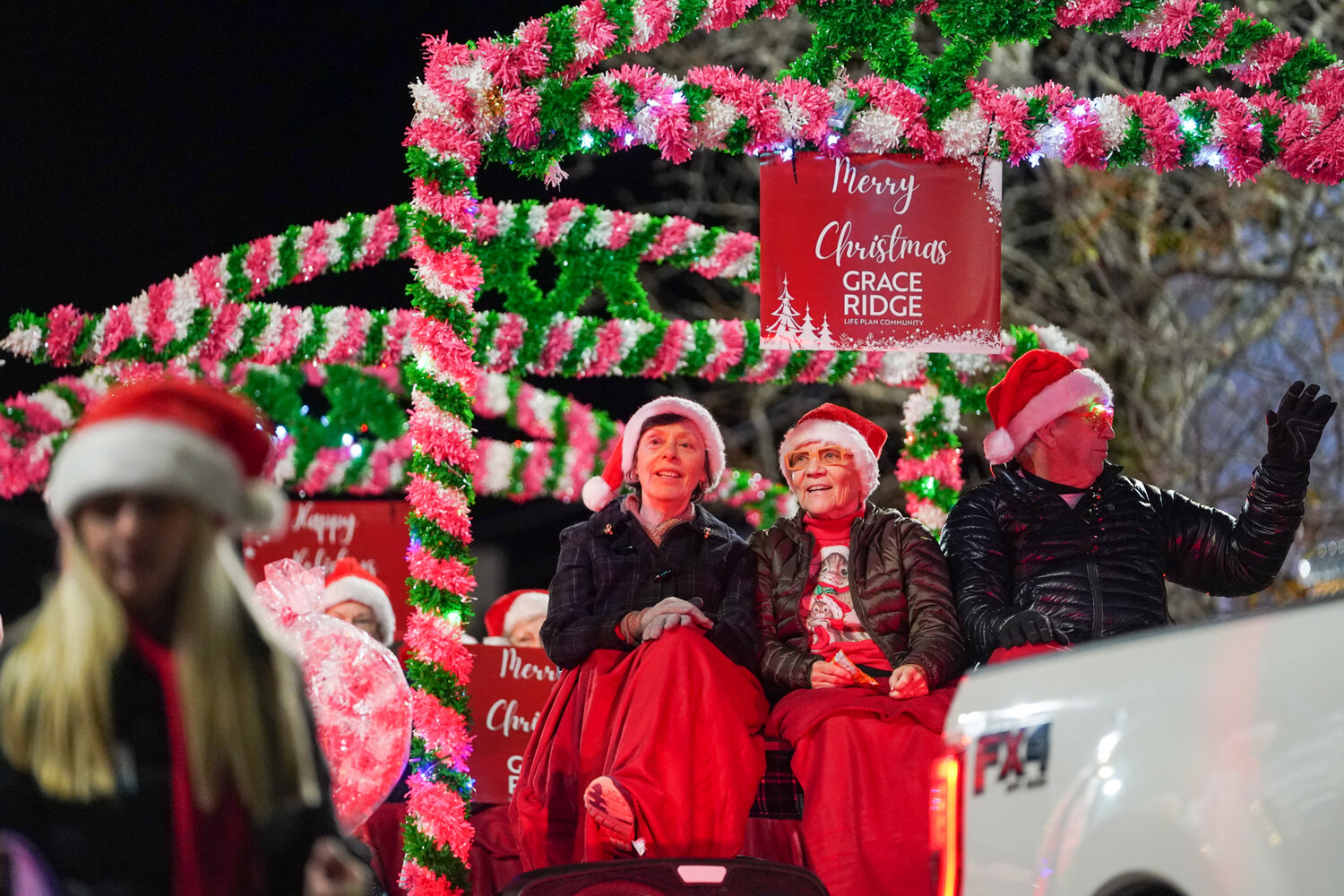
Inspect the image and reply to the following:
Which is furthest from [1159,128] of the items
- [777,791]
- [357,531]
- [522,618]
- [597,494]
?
[357,531]

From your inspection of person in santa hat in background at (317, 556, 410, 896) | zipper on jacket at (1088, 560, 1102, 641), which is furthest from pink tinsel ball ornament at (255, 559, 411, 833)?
zipper on jacket at (1088, 560, 1102, 641)

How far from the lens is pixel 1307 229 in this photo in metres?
14.2

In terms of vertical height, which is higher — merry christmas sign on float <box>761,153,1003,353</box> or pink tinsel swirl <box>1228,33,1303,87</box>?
pink tinsel swirl <box>1228,33,1303,87</box>

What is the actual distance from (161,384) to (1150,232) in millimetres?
15241

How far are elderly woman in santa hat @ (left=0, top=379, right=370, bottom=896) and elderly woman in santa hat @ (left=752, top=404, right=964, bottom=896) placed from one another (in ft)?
8.30

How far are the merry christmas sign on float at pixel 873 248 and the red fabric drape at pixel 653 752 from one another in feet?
5.80

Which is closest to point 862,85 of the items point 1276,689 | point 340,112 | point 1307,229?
point 1276,689

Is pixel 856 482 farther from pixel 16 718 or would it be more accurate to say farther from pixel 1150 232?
pixel 1150 232

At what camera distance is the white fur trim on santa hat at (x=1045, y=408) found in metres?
5.32

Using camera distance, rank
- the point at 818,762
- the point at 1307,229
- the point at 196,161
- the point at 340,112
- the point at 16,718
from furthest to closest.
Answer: the point at 340,112 → the point at 196,161 → the point at 1307,229 → the point at 818,762 → the point at 16,718

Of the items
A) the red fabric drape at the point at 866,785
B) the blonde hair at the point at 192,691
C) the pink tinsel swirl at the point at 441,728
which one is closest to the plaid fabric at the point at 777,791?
the red fabric drape at the point at 866,785

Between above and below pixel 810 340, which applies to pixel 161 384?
below

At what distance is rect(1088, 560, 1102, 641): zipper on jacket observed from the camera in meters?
5.07

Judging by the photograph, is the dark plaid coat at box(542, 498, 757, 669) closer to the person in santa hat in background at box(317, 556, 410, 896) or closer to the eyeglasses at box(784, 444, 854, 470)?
the eyeglasses at box(784, 444, 854, 470)
